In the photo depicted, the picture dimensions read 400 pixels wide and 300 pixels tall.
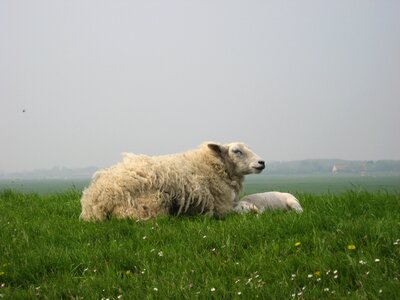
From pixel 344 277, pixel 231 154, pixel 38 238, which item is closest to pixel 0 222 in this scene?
pixel 38 238

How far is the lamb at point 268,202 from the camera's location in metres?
9.62

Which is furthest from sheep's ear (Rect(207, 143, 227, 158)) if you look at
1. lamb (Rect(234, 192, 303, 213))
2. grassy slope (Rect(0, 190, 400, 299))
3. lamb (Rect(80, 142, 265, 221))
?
grassy slope (Rect(0, 190, 400, 299))

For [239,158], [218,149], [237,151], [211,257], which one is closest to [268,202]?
[239,158]

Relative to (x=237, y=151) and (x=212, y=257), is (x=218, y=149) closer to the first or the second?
(x=237, y=151)

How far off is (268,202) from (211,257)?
13.0 ft

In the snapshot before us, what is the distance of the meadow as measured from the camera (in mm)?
5027

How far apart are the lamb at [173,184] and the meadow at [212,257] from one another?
508mm

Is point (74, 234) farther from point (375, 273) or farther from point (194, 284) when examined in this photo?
point (375, 273)

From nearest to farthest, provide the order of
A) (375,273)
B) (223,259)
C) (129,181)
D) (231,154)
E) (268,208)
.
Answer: (375,273)
(223,259)
(129,181)
(268,208)
(231,154)

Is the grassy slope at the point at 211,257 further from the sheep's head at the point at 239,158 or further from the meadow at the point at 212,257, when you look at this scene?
the sheep's head at the point at 239,158

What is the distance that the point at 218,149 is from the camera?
1041 cm

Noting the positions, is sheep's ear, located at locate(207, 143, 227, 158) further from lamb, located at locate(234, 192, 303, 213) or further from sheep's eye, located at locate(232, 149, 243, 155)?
lamb, located at locate(234, 192, 303, 213)

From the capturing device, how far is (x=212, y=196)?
9.70m

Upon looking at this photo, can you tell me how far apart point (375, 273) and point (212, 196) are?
4.88 metres
